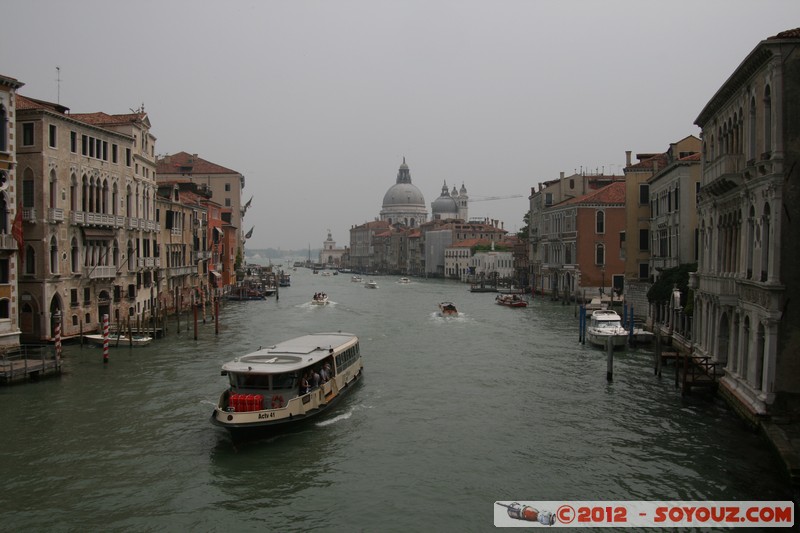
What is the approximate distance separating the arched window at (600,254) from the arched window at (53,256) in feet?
110

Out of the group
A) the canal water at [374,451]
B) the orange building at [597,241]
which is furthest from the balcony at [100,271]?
the orange building at [597,241]

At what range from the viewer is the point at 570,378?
68.0ft

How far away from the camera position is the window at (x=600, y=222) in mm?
47812

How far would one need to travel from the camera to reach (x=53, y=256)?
24094 mm

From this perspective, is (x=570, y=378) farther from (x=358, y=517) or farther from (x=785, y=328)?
(x=358, y=517)

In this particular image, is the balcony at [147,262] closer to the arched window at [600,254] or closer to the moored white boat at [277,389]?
the moored white boat at [277,389]

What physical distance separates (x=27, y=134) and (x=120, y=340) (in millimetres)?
7366

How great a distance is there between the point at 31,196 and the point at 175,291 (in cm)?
1510

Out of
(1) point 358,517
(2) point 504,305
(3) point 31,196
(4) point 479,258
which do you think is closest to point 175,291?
(3) point 31,196

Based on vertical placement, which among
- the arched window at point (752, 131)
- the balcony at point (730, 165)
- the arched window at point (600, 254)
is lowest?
the arched window at point (600, 254)

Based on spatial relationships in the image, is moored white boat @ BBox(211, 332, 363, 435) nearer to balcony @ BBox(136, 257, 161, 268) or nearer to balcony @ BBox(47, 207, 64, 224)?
balcony @ BBox(47, 207, 64, 224)

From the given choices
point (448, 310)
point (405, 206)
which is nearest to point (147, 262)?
point (448, 310)

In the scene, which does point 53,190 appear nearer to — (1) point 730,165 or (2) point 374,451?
(2) point 374,451

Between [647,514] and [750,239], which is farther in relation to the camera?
[750,239]
